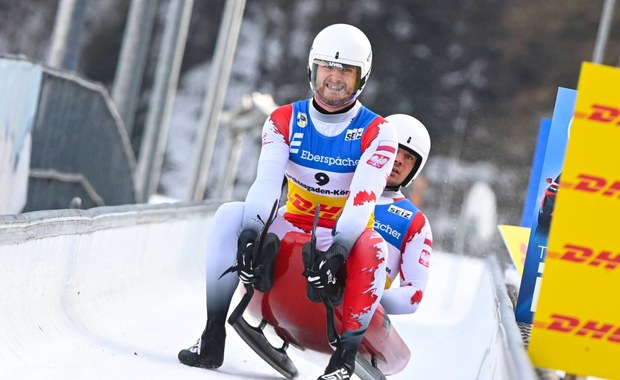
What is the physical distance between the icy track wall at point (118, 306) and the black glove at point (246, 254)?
44 cm

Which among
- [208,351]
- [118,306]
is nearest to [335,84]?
[208,351]

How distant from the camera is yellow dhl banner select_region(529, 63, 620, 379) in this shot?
14.1ft

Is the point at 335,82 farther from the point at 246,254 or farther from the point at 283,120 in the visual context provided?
the point at 246,254

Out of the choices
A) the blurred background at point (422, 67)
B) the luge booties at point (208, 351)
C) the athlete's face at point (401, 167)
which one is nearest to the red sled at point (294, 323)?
the luge booties at point (208, 351)

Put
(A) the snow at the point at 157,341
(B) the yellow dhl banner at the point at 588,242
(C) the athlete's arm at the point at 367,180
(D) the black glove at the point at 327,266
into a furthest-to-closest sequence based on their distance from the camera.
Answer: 1. (C) the athlete's arm at the point at 367,180
2. (D) the black glove at the point at 327,266
3. (A) the snow at the point at 157,341
4. (B) the yellow dhl banner at the point at 588,242

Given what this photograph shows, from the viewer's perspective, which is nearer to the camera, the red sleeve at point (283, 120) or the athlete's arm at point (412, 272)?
the red sleeve at point (283, 120)

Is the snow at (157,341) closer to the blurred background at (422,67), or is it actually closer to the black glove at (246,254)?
the black glove at (246,254)

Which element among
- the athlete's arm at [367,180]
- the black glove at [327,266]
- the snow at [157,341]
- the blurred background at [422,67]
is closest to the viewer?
the snow at [157,341]

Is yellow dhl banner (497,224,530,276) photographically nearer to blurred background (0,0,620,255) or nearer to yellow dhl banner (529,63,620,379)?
yellow dhl banner (529,63,620,379)

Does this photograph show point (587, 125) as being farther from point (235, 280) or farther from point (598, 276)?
point (235, 280)

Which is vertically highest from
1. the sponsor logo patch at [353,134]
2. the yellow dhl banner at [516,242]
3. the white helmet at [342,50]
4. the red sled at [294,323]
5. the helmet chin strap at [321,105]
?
the white helmet at [342,50]

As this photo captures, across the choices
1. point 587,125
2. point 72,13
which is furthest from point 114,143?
point 587,125

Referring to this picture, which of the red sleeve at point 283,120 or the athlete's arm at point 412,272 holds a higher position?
the red sleeve at point 283,120

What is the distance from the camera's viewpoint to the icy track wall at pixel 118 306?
4883 mm
